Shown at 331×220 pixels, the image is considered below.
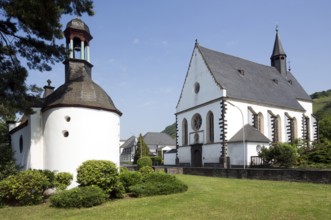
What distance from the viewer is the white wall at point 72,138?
16281 mm

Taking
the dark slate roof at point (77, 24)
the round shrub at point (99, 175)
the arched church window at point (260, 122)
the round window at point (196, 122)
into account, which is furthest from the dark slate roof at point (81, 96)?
the arched church window at point (260, 122)

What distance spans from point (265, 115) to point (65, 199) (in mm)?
28229

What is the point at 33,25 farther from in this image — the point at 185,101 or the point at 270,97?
the point at 270,97

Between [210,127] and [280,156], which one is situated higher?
[210,127]

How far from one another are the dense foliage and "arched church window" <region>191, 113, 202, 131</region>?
2261 centimetres

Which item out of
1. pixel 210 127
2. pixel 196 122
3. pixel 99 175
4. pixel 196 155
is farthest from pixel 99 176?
pixel 196 122

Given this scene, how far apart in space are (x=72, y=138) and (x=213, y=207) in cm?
926

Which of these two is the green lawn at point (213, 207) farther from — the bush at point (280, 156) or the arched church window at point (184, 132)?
the arched church window at point (184, 132)

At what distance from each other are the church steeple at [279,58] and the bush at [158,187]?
37120 millimetres

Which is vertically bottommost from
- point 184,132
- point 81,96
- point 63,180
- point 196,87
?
point 63,180

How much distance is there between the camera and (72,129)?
1641 centimetres

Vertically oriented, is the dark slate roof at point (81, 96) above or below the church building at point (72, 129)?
above

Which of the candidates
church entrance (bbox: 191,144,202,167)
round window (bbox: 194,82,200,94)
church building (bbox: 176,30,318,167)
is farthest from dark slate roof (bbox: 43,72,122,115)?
round window (bbox: 194,82,200,94)

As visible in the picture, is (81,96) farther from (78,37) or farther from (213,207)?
(213,207)
